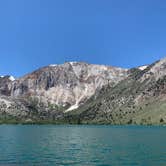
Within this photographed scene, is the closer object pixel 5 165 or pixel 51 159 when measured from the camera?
pixel 5 165

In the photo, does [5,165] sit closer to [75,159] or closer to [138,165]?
[75,159]

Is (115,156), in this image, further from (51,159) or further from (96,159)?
(51,159)

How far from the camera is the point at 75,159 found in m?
97.8

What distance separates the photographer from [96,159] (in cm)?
9725

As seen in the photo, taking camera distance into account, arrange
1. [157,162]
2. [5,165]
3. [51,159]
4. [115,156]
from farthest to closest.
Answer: [115,156] < [51,159] < [157,162] < [5,165]

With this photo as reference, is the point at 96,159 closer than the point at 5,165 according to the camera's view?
No

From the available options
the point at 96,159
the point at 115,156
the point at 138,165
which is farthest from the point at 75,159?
the point at 138,165

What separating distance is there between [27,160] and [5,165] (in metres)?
10.9

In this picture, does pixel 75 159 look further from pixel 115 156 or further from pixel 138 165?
pixel 138 165

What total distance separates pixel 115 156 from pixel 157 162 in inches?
665

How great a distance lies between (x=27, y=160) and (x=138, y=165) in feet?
94.9

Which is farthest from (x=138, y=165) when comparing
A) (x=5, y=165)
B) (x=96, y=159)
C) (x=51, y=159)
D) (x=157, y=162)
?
(x=5, y=165)

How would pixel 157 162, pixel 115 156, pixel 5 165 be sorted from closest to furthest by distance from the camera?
pixel 5 165
pixel 157 162
pixel 115 156

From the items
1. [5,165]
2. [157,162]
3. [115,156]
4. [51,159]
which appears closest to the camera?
[5,165]
